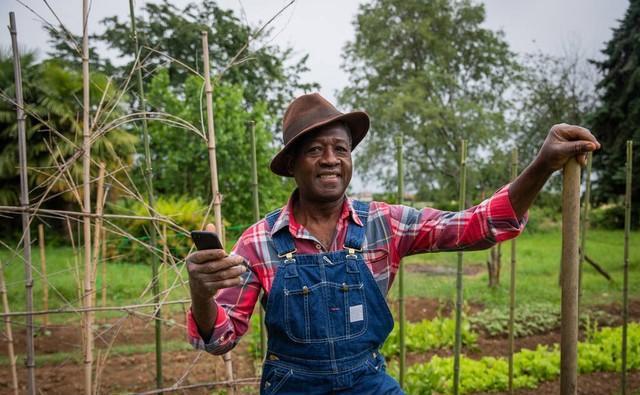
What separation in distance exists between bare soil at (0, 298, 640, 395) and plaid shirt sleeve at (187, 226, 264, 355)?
5.41 ft

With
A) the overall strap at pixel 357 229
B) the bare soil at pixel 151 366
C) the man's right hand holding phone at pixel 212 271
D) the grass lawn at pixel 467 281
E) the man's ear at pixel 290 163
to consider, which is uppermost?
the man's ear at pixel 290 163

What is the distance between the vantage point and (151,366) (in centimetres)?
476

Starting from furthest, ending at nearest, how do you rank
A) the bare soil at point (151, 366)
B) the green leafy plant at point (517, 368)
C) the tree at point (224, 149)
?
1. the tree at point (224, 149)
2. the bare soil at point (151, 366)
3. the green leafy plant at point (517, 368)

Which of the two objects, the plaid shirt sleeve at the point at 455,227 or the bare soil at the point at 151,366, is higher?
the plaid shirt sleeve at the point at 455,227

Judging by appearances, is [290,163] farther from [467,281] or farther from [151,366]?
[467,281]

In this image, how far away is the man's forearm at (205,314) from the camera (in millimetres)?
1558

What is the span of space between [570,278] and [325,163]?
0.95 m

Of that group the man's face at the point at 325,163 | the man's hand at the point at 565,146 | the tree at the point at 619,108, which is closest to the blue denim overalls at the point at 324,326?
the man's face at the point at 325,163

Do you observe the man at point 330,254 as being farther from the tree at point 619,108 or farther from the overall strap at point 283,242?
the tree at point 619,108

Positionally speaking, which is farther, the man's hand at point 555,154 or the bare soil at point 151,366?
the bare soil at point 151,366

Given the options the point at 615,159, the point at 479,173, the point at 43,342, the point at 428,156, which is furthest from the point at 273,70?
the point at 43,342

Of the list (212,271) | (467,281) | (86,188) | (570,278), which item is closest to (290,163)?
(212,271)

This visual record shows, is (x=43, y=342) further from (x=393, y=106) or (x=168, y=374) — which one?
(x=393, y=106)

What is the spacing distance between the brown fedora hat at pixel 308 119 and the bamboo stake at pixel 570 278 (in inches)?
32.4
